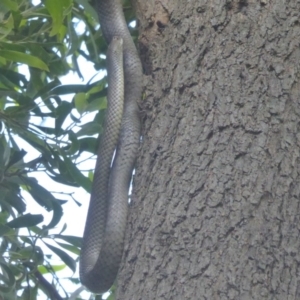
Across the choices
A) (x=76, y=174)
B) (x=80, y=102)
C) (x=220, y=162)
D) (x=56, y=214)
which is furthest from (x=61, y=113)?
(x=220, y=162)

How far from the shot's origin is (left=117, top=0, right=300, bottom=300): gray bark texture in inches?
51.9

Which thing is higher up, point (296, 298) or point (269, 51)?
point (269, 51)

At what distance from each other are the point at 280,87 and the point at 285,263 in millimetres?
362

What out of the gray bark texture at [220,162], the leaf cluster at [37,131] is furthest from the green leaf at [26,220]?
the gray bark texture at [220,162]

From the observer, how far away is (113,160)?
1918mm

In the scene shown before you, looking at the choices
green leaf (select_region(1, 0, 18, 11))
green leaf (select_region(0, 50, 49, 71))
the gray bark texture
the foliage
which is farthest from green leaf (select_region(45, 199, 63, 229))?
the gray bark texture

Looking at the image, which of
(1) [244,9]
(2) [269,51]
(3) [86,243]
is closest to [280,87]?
(2) [269,51]

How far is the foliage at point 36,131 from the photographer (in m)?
2.38

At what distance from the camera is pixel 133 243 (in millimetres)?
1469

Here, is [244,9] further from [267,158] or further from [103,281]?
[103,281]

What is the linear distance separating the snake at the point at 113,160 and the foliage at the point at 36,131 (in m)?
0.15

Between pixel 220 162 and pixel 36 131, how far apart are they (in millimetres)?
1117

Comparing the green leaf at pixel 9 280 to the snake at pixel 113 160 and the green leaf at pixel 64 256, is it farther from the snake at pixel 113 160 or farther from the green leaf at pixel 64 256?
the snake at pixel 113 160

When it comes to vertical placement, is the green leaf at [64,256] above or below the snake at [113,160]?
below
